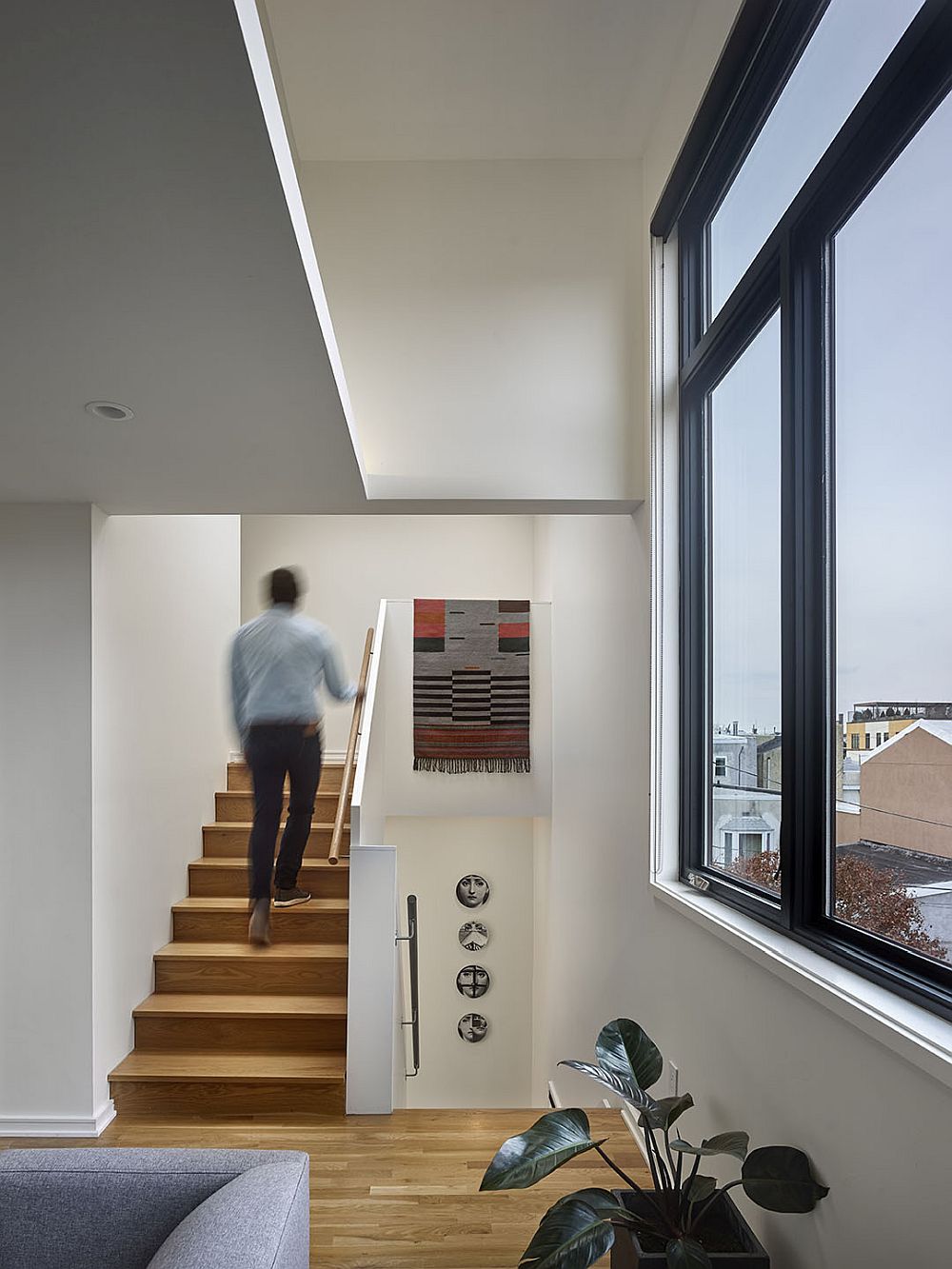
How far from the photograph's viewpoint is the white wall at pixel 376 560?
7.43m

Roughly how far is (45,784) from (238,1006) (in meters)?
1.37

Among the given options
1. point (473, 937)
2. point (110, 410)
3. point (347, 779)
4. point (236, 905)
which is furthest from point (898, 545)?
point (473, 937)

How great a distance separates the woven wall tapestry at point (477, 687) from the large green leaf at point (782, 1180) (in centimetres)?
342

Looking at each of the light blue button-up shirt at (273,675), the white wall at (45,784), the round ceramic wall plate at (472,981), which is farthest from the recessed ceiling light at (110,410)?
the round ceramic wall plate at (472,981)

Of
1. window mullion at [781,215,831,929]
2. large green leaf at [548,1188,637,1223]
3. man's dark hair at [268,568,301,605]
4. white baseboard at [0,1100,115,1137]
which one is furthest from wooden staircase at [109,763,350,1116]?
window mullion at [781,215,831,929]

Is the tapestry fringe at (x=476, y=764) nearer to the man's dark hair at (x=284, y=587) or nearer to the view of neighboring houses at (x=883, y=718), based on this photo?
the man's dark hair at (x=284, y=587)

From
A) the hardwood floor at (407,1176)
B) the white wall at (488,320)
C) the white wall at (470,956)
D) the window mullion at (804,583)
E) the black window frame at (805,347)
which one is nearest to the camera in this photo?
the black window frame at (805,347)

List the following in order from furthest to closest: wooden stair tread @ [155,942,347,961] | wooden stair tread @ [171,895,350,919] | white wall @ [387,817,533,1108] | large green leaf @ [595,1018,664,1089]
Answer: white wall @ [387,817,533,1108], wooden stair tread @ [171,895,350,919], wooden stair tread @ [155,942,347,961], large green leaf @ [595,1018,664,1089]

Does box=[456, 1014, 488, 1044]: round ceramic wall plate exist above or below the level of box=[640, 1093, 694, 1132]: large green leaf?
below

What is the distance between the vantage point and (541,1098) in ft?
23.5

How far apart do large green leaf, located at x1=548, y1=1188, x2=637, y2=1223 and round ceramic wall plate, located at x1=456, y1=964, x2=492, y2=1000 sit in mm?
5147

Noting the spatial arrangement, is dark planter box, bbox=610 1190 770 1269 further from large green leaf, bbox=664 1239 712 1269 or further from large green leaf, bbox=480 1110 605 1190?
large green leaf, bbox=480 1110 605 1190

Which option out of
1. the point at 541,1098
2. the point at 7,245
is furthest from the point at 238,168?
the point at 541,1098

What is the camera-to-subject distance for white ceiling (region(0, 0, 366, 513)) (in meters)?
1.29
